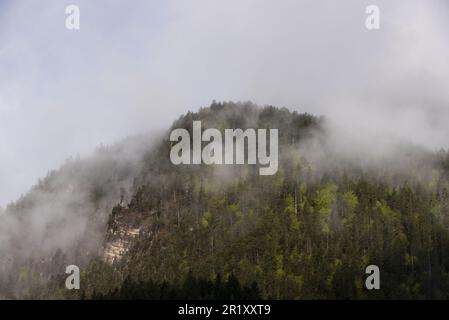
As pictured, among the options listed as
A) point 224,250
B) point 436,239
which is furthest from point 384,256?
point 224,250

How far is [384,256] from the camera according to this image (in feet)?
601

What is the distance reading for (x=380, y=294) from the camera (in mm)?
156000

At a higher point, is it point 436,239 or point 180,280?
point 436,239

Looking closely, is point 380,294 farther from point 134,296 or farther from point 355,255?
point 134,296
